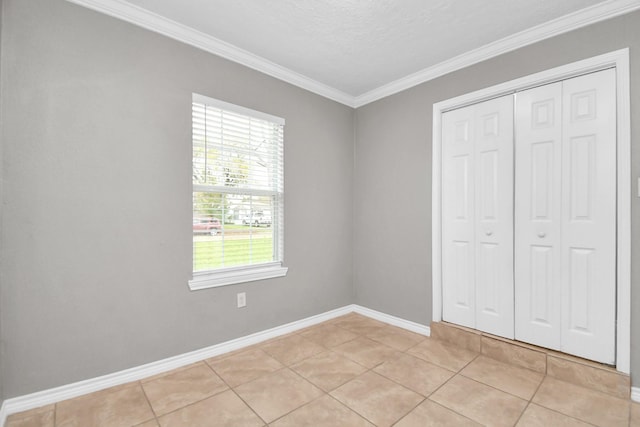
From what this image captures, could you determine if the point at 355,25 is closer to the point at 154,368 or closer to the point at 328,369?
the point at 328,369

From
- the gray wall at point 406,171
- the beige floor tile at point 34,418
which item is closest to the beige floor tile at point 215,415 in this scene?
the beige floor tile at point 34,418

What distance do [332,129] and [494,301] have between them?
93.5 inches

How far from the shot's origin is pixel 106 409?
1740 millimetres

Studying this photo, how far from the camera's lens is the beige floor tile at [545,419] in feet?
5.33

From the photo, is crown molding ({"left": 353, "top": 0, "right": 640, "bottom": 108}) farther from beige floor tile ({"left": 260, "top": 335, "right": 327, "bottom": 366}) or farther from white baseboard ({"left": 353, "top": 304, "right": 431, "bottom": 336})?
beige floor tile ({"left": 260, "top": 335, "right": 327, "bottom": 366})

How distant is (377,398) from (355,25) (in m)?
2.64

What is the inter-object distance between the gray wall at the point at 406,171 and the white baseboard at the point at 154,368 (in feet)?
1.29

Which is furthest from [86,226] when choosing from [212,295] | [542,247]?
[542,247]

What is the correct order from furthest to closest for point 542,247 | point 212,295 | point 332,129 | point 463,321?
point 332,129, point 463,321, point 212,295, point 542,247

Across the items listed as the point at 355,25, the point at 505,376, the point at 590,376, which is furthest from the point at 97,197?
the point at 590,376

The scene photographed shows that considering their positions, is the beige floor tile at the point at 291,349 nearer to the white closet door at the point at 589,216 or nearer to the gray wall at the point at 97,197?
the gray wall at the point at 97,197

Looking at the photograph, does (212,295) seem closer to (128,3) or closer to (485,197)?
(128,3)

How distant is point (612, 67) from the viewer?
1.98 meters

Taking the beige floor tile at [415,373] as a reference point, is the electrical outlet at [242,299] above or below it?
above
